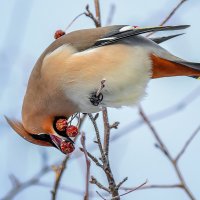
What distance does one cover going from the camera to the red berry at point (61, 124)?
2.61m

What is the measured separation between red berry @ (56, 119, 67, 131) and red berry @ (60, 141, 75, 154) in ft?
0.43

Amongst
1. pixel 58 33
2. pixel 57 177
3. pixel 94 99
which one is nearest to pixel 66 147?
pixel 57 177

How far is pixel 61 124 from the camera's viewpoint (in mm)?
2650

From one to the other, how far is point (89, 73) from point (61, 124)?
0.35 metres

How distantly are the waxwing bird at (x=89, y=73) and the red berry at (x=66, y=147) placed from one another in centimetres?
7

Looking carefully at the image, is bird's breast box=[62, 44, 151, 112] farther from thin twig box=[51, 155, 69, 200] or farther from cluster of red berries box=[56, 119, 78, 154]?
thin twig box=[51, 155, 69, 200]

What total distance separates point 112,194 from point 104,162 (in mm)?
145

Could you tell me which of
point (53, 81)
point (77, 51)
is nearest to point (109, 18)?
point (77, 51)

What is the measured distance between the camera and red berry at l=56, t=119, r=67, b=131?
2612 millimetres

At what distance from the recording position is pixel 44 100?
277cm

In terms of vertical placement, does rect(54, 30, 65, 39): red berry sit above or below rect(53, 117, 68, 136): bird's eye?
→ above

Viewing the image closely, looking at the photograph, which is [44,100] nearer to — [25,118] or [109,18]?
[25,118]

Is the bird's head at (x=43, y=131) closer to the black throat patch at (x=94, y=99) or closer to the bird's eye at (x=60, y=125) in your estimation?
the bird's eye at (x=60, y=125)

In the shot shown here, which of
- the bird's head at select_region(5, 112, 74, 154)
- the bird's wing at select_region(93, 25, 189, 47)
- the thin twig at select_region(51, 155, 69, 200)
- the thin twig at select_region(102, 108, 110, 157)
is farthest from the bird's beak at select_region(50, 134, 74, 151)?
the bird's wing at select_region(93, 25, 189, 47)
